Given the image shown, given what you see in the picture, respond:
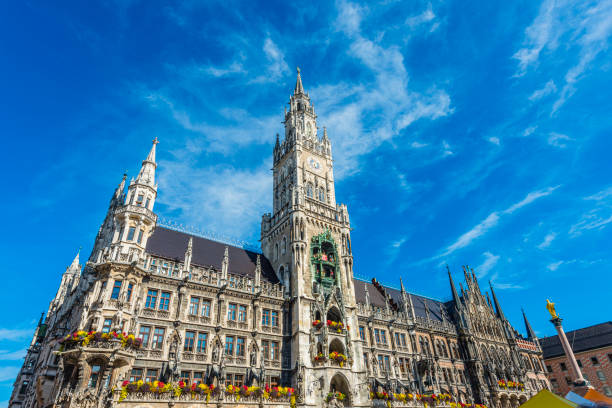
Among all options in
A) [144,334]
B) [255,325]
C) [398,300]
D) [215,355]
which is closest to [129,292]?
[144,334]

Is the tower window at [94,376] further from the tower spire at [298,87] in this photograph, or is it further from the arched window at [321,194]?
the tower spire at [298,87]

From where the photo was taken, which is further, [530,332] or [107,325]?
[530,332]

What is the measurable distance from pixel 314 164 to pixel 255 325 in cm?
2619

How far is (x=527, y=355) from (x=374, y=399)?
165 feet

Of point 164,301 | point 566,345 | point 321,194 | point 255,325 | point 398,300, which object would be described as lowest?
A: point 566,345

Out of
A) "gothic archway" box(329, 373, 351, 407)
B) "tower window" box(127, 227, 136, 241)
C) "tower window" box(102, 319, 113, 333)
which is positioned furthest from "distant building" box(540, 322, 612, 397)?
"tower window" box(102, 319, 113, 333)

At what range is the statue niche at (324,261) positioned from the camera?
1777 inches

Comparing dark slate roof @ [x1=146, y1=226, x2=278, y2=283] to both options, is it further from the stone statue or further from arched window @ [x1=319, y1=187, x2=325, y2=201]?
arched window @ [x1=319, y1=187, x2=325, y2=201]

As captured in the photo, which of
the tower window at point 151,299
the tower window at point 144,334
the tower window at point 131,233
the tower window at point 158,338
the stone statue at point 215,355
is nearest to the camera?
the tower window at point 144,334

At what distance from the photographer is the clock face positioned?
54625mm

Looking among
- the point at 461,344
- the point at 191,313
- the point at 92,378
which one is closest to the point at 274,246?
the point at 191,313

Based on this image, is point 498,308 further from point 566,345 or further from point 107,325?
point 107,325

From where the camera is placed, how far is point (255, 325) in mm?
38656

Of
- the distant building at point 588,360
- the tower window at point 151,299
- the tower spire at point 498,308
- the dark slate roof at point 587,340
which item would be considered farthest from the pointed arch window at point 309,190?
the distant building at point 588,360
